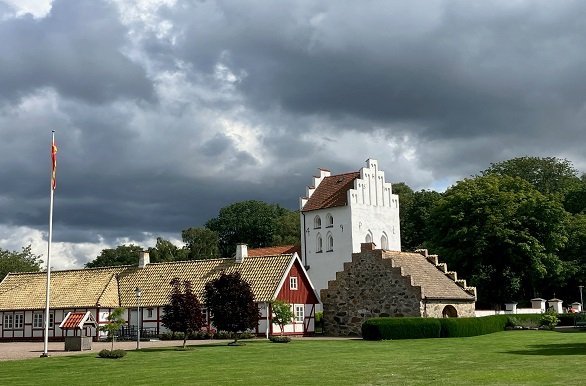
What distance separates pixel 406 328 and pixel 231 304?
397 inches

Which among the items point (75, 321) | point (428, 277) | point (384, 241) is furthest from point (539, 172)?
point (75, 321)

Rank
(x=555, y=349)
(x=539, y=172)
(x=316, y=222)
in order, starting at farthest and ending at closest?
(x=539, y=172), (x=316, y=222), (x=555, y=349)

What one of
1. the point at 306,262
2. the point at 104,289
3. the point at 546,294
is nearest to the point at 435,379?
the point at 104,289

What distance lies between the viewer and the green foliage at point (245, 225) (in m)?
112

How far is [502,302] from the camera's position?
65000 mm

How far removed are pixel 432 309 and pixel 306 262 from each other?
85.4 feet

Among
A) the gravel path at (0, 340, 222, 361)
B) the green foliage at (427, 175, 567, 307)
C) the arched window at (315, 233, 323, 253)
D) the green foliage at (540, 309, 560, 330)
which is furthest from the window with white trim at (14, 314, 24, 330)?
the green foliage at (540, 309, 560, 330)

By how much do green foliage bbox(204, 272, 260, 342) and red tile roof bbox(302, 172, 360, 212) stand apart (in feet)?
94.1

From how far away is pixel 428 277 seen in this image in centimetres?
5031

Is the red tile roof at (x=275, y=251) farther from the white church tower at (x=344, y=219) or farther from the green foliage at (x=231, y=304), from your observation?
the green foliage at (x=231, y=304)

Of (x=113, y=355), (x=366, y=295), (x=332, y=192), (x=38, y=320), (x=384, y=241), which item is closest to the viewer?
(x=113, y=355)

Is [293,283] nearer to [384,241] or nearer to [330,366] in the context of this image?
[384,241]

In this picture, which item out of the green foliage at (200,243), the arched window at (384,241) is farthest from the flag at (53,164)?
the green foliage at (200,243)

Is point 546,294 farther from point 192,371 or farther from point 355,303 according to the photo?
point 192,371
